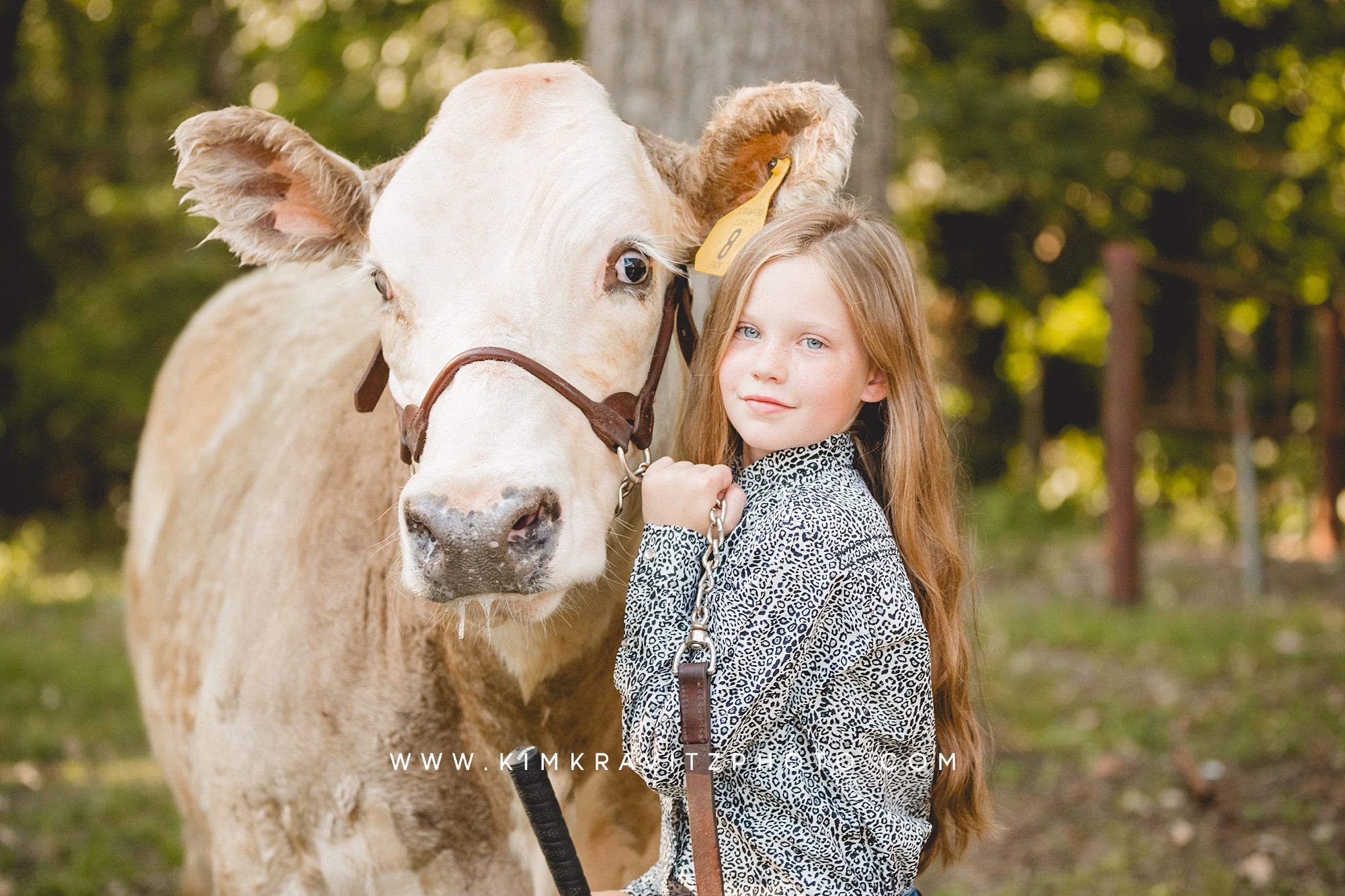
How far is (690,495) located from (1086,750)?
3.55 metres

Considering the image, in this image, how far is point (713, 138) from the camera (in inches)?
84.8

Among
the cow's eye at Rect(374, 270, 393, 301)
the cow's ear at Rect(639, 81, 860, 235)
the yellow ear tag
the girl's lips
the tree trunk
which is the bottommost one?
the girl's lips

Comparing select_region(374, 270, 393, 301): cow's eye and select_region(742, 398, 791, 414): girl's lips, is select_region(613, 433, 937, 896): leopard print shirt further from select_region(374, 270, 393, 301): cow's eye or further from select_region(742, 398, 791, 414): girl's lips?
select_region(374, 270, 393, 301): cow's eye

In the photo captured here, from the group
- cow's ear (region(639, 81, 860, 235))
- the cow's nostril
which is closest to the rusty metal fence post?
cow's ear (region(639, 81, 860, 235))

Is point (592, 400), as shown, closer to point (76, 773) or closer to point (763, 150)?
point (763, 150)

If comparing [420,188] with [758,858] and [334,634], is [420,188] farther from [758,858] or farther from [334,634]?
[758,858]

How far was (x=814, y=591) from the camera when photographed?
1755 millimetres

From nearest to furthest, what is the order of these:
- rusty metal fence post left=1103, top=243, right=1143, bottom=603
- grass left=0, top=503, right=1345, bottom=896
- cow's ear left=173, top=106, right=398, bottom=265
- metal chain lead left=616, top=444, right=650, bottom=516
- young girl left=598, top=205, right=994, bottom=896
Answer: young girl left=598, top=205, right=994, bottom=896
metal chain lead left=616, top=444, right=650, bottom=516
cow's ear left=173, top=106, right=398, bottom=265
grass left=0, top=503, right=1345, bottom=896
rusty metal fence post left=1103, top=243, right=1143, bottom=603

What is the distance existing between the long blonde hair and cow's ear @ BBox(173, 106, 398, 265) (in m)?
0.76

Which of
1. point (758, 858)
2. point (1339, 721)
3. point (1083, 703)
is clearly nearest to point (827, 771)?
point (758, 858)

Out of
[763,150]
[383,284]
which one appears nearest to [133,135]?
[383,284]

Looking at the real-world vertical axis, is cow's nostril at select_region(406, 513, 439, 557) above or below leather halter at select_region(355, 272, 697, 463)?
below

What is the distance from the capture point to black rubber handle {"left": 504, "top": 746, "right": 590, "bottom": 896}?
1852 mm

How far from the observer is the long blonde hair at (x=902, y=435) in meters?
1.90
